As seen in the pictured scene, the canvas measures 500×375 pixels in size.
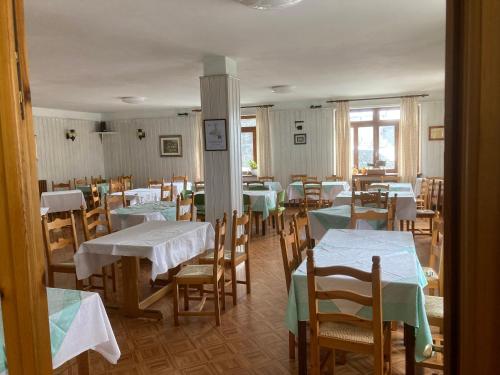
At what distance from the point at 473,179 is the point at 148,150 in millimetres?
10996

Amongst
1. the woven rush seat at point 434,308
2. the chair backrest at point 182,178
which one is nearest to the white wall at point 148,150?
the chair backrest at point 182,178

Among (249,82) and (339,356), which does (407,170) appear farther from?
(339,356)

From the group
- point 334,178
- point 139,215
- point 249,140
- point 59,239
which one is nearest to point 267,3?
point 59,239

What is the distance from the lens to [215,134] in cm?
520

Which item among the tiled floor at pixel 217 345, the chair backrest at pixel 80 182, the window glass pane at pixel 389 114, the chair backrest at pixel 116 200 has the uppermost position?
the window glass pane at pixel 389 114

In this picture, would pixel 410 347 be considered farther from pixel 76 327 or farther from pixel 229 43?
pixel 229 43

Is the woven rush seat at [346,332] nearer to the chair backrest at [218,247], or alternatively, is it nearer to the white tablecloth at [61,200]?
the chair backrest at [218,247]

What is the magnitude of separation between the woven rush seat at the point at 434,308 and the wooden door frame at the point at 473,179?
1927 millimetres

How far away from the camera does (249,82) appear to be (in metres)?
6.91

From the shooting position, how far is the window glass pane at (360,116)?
Result: 946 centimetres

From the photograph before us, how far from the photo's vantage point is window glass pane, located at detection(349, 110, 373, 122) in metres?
9.46

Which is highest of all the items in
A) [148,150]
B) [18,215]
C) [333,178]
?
[148,150]

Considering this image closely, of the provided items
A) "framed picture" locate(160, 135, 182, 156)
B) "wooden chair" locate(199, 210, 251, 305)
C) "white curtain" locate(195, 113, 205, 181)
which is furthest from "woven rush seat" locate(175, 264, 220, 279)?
"framed picture" locate(160, 135, 182, 156)

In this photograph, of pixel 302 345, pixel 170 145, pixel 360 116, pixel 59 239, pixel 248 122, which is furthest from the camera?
pixel 170 145
